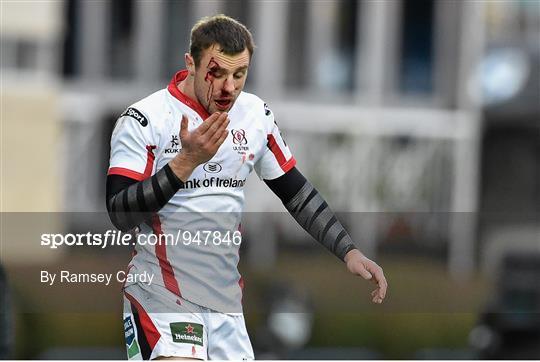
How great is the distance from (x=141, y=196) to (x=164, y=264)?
53cm

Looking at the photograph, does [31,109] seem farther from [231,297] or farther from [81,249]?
[231,297]

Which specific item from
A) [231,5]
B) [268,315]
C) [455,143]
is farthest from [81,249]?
[455,143]

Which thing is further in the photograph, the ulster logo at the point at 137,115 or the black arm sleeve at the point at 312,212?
the black arm sleeve at the point at 312,212

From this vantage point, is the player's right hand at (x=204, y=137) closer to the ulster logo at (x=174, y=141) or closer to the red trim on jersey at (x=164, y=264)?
the ulster logo at (x=174, y=141)

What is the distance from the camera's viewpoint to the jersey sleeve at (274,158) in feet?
22.4

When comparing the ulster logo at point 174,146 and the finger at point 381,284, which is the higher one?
the ulster logo at point 174,146

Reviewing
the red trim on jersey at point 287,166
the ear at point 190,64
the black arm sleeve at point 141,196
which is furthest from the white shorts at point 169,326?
the ear at point 190,64

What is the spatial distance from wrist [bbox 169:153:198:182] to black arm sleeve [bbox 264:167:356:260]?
76 centimetres

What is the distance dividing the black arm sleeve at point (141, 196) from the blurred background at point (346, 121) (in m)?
15.5

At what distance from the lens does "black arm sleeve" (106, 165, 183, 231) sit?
6.19 meters

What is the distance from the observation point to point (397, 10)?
1071 inches

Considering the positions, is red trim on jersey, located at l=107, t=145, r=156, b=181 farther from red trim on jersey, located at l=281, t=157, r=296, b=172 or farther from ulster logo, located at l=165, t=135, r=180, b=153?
red trim on jersey, located at l=281, t=157, r=296, b=172

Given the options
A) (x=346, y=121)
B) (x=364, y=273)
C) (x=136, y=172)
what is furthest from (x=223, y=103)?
(x=346, y=121)

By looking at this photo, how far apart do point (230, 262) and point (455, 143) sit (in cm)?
2069
